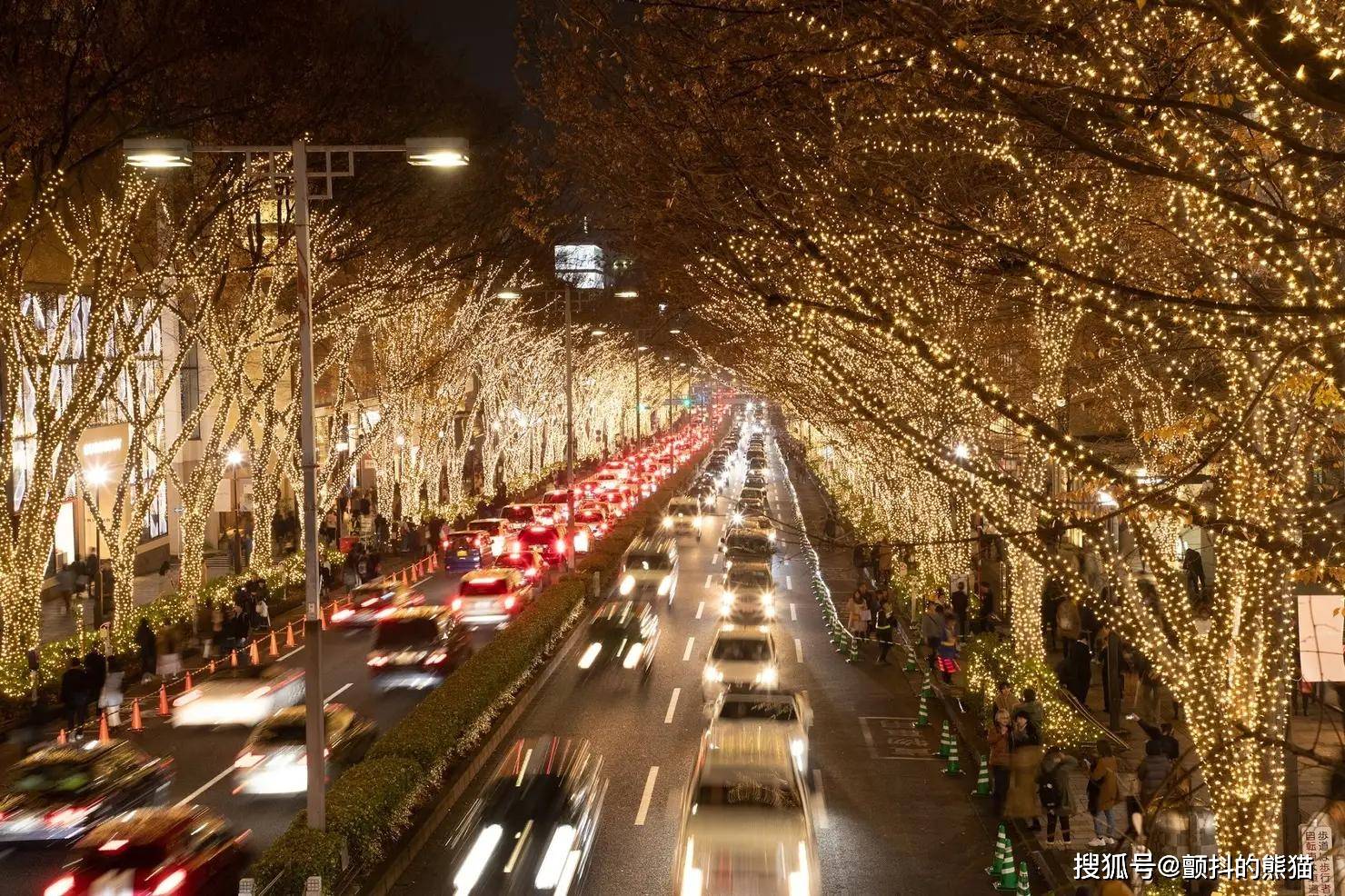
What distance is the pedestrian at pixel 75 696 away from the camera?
62.7ft

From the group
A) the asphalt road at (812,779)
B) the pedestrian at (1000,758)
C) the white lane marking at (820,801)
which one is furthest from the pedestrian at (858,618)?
the pedestrian at (1000,758)

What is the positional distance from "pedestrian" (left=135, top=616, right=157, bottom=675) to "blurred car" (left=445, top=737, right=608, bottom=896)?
845 cm

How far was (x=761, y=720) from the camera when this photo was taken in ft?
50.5

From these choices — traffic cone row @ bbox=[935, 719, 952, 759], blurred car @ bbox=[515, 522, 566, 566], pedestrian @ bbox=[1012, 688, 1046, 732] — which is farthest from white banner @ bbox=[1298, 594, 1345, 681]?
blurred car @ bbox=[515, 522, 566, 566]

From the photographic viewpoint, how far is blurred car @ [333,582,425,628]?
92.5 ft

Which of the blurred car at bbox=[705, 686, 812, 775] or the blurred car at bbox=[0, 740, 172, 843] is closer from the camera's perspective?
the blurred car at bbox=[0, 740, 172, 843]

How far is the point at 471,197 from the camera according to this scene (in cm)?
3194

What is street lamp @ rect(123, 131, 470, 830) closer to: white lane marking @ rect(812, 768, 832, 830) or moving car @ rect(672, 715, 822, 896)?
moving car @ rect(672, 715, 822, 896)

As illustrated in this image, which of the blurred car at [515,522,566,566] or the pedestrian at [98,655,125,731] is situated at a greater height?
the blurred car at [515,522,566,566]

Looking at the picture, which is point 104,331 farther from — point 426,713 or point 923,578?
point 923,578

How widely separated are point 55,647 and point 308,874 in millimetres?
13370

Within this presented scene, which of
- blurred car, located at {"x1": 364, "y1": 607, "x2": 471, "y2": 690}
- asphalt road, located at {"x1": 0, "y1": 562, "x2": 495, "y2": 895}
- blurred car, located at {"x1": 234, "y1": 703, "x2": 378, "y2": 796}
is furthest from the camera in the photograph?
blurred car, located at {"x1": 364, "y1": 607, "x2": 471, "y2": 690}

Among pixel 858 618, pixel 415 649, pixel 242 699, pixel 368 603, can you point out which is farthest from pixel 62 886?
pixel 858 618

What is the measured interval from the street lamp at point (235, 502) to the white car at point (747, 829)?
2031 centimetres
